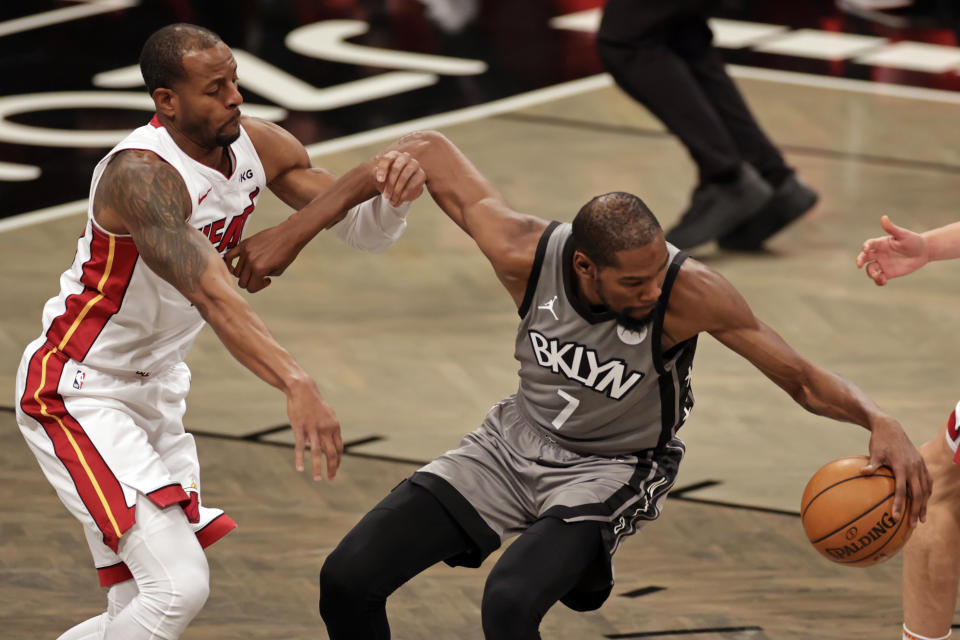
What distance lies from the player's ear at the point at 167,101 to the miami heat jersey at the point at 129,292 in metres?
0.07

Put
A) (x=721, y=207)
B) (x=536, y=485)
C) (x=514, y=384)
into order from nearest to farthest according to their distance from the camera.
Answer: (x=536, y=485) → (x=514, y=384) → (x=721, y=207)

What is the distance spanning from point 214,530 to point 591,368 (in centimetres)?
106

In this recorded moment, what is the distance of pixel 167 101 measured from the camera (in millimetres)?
4316

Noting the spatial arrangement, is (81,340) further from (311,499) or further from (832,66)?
(832,66)

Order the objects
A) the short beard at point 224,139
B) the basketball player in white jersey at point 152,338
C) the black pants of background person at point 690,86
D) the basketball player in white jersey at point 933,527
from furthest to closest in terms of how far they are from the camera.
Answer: the black pants of background person at point 690,86, the basketball player in white jersey at point 933,527, the short beard at point 224,139, the basketball player in white jersey at point 152,338

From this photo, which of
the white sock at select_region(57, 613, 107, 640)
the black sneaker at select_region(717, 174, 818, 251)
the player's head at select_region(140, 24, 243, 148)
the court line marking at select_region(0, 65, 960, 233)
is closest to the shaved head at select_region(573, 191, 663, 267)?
the player's head at select_region(140, 24, 243, 148)

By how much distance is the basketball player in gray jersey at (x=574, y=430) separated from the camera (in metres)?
4.23

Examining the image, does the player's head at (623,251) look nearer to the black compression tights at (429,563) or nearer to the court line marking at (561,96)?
the black compression tights at (429,563)

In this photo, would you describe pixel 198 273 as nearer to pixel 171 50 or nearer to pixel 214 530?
pixel 171 50

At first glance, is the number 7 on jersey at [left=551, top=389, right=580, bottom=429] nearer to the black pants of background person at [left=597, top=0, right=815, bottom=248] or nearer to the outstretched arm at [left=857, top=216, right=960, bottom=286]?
the outstretched arm at [left=857, top=216, right=960, bottom=286]

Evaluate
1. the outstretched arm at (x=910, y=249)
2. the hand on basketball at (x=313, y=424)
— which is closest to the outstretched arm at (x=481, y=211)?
the hand on basketball at (x=313, y=424)

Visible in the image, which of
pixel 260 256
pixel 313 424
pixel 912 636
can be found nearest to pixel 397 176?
pixel 260 256

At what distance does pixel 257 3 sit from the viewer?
43.0 ft

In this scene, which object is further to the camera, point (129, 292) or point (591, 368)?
point (591, 368)
